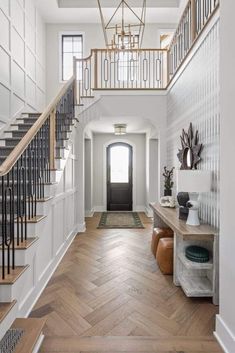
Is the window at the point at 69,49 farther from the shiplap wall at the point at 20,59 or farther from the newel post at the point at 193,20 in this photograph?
the newel post at the point at 193,20

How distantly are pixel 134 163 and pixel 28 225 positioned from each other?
6.32 meters

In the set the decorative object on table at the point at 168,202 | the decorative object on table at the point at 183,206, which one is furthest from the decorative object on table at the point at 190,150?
the decorative object on table at the point at 168,202

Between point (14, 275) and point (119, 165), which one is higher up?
point (119, 165)

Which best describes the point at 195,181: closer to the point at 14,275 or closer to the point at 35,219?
the point at 35,219

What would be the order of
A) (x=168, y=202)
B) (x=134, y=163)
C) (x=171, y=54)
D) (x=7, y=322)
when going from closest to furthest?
(x=7, y=322) → (x=168, y=202) → (x=171, y=54) → (x=134, y=163)

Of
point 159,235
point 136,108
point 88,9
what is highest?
point 88,9

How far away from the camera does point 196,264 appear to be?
8.46 ft

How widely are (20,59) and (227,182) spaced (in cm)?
522

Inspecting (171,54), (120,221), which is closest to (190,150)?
(171,54)

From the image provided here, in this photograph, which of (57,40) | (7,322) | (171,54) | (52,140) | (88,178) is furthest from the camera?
(88,178)

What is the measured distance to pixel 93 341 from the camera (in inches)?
78.7

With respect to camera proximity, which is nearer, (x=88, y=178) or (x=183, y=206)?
(x=183, y=206)

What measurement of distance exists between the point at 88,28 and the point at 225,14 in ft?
21.4

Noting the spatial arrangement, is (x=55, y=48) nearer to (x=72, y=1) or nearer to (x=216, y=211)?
(x=72, y=1)
